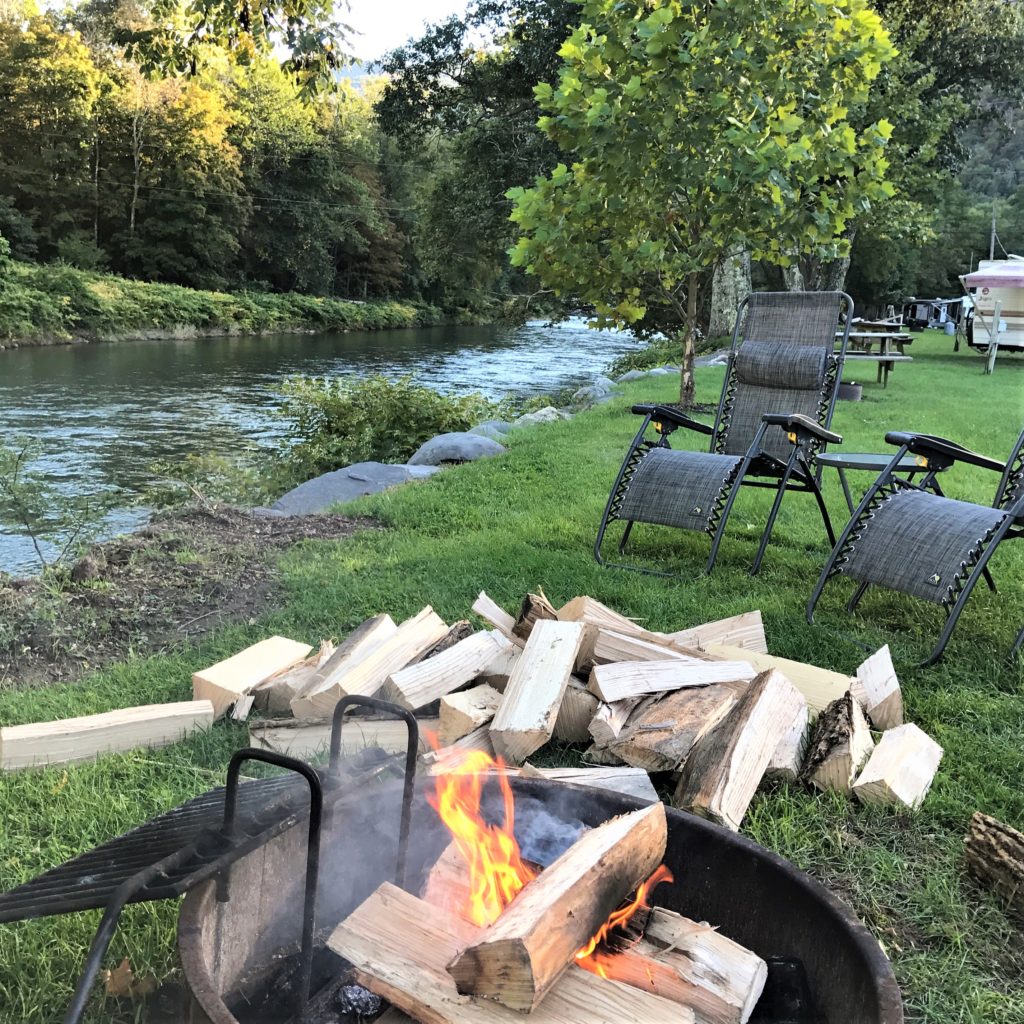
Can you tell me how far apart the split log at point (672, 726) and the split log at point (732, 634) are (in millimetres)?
478

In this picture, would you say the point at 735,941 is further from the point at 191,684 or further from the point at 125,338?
the point at 125,338

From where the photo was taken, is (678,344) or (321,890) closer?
(321,890)

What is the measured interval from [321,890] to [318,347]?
26.7 meters

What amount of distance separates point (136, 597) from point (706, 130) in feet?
17.6

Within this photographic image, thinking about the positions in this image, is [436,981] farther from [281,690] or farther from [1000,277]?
[1000,277]

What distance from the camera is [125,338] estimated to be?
2562 centimetres

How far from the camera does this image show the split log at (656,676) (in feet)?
7.59

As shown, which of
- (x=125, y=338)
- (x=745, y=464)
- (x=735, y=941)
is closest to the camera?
(x=735, y=941)

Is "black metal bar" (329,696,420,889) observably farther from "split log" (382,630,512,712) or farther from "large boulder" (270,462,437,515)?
"large boulder" (270,462,437,515)

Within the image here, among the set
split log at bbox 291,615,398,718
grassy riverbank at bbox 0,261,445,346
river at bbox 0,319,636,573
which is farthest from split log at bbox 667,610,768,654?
grassy riverbank at bbox 0,261,445,346

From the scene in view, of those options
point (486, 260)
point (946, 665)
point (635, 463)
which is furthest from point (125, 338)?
point (946, 665)

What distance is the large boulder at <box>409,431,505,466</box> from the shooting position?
688cm

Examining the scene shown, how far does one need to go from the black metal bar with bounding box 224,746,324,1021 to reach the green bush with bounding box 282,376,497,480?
6.92 metres

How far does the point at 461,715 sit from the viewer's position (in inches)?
87.4
